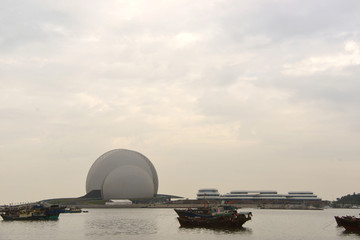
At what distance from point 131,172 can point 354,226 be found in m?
94.5

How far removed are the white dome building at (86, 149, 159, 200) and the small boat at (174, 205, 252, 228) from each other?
81.7 m

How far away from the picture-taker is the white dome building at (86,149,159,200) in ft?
479

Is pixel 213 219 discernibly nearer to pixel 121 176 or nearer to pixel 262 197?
pixel 121 176

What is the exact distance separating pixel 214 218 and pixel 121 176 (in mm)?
84953

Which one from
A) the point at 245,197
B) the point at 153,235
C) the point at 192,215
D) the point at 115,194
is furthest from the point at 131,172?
the point at 153,235

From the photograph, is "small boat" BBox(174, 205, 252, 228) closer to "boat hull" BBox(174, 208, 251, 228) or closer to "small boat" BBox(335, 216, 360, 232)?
"boat hull" BBox(174, 208, 251, 228)

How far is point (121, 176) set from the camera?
146m

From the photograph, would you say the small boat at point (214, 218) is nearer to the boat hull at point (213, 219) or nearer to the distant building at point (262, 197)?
the boat hull at point (213, 219)

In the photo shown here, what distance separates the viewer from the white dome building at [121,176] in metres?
146

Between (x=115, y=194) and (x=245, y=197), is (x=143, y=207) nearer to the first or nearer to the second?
(x=115, y=194)

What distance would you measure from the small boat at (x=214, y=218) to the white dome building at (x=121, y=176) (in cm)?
8166

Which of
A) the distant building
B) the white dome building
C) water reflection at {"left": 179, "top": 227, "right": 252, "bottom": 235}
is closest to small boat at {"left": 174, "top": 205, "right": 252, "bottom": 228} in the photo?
water reflection at {"left": 179, "top": 227, "right": 252, "bottom": 235}

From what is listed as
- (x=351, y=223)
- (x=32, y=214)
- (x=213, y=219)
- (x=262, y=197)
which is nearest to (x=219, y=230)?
(x=213, y=219)

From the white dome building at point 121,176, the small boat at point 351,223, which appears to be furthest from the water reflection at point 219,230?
the white dome building at point 121,176
